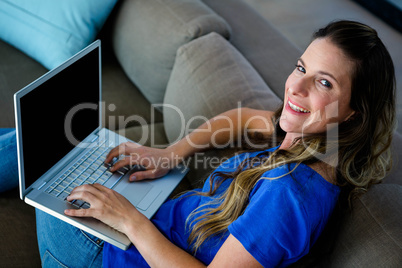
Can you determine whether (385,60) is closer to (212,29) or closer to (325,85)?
(325,85)

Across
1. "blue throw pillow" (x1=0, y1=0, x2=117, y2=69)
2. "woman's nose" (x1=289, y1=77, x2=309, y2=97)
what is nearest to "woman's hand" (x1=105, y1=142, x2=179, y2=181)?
"woman's nose" (x1=289, y1=77, x2=309, y2=97)

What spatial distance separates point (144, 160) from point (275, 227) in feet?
1.80

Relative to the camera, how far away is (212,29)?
167cm

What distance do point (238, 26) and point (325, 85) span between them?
0.94m

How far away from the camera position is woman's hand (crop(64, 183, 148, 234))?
104 centimetres

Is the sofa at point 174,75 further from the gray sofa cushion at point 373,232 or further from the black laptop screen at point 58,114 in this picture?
the black laptop screen at point 58,114

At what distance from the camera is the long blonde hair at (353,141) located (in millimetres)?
956

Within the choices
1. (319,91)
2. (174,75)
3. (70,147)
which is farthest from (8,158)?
(319,91)

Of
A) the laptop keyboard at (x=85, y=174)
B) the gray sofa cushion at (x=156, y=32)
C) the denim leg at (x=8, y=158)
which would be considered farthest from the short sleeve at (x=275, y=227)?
the gray sofa cushion at (x=156, y=32)

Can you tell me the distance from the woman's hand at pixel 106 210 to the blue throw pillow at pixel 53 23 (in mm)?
858

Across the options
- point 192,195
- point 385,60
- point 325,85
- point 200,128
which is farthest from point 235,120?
point 385,60

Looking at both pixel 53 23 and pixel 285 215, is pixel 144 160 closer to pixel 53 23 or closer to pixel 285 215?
pixel 285 215

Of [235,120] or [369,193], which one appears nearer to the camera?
[369,193]

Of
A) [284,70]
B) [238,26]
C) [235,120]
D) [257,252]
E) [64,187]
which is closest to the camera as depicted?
[257,252]
